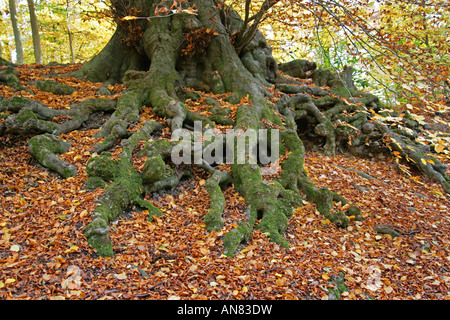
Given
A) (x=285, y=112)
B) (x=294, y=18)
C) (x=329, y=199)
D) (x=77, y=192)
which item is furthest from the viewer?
(x=294, y=18)

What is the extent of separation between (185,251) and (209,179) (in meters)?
1.46

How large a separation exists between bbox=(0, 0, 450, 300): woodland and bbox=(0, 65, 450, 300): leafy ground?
0.02 meters

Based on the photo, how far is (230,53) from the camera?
25.2 feet

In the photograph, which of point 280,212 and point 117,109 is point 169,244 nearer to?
point 280,212

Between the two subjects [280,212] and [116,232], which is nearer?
[116,232]

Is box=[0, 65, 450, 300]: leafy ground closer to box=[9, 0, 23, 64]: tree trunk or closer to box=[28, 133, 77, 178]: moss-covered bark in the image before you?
box=[28, 133, 77, 178]: moss-covered bark

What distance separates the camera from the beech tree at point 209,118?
4117 millimetres

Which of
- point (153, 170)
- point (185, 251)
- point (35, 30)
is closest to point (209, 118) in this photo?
point (153, 170)

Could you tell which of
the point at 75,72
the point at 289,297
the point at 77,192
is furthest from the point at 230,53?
the point at 289,297

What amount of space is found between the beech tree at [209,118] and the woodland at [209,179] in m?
0.04

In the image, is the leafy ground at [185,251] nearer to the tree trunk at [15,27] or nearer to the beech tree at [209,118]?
the beech tree at [209,118]

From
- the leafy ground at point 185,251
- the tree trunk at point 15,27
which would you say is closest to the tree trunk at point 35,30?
the tree trunk at point 15,27

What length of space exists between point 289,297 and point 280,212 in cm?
156

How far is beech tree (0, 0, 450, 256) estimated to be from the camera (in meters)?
4.12
